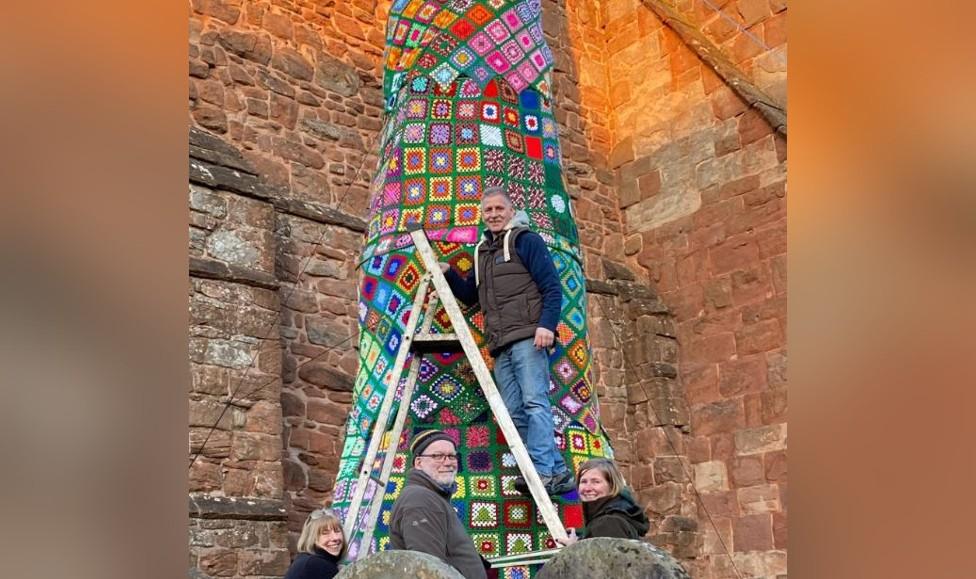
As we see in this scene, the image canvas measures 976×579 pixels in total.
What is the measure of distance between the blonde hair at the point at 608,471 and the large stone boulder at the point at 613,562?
91 cm

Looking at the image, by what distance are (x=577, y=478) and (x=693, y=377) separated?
25.3 ft

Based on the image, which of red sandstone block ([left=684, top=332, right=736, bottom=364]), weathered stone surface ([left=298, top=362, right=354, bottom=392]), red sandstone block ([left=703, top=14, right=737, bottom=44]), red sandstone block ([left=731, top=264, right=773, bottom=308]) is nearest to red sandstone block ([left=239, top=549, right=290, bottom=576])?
weathered stone surface ([left=298, top=362, right=354, bottom=392])

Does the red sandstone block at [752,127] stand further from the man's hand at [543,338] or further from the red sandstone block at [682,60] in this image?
the man's hand at [543,338]

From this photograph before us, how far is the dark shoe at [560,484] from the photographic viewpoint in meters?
3.84

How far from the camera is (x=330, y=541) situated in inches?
149

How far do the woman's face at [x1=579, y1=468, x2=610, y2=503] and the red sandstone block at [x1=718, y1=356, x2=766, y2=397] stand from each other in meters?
7.28

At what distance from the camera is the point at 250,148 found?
9.48 meters

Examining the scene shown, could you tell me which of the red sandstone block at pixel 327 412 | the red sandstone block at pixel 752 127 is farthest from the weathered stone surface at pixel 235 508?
the red sandstone block at pixel 752 127

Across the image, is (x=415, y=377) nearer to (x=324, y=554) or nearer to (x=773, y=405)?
(x=324, y=554)

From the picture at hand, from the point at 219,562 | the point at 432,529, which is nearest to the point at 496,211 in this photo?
the point at 432,529

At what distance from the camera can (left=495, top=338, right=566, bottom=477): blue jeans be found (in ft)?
12.6

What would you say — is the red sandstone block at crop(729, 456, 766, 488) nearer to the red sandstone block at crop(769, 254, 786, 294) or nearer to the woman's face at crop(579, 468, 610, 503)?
the red sandstone block at crop(769, 254, 786, 294)
